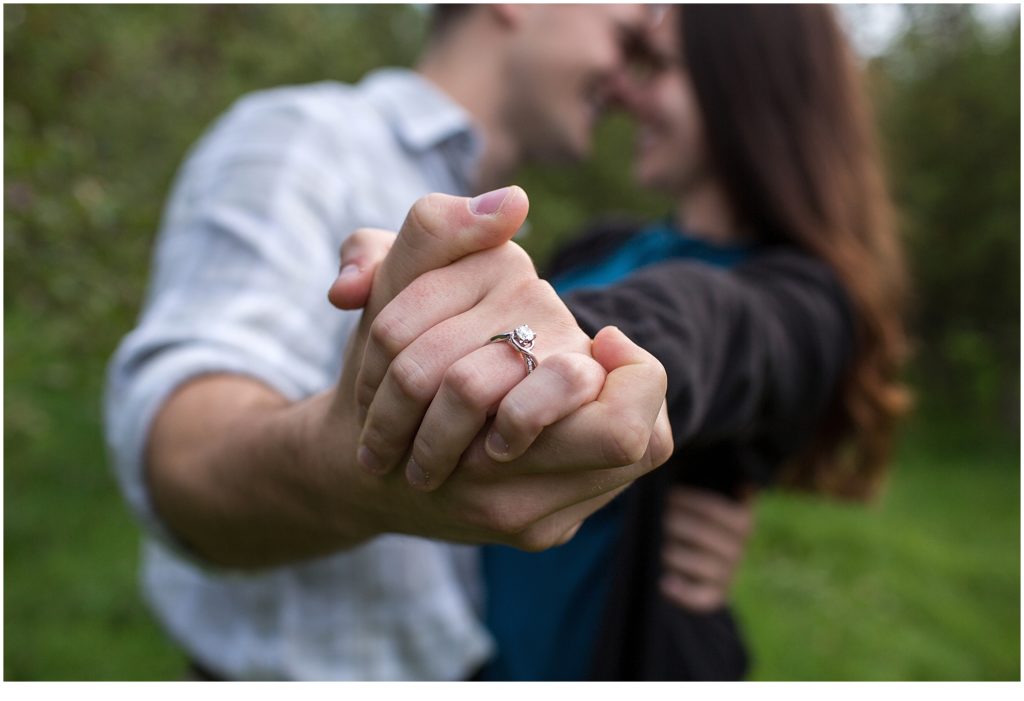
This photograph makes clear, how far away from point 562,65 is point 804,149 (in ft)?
1.87

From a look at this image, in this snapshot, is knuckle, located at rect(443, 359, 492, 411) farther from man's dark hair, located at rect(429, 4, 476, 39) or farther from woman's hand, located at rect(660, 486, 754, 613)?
man's dark hair, located at rect(429, 4, 476, 39)

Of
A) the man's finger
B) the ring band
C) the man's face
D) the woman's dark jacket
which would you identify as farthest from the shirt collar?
the ring band

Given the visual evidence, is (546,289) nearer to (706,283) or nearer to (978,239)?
(706,283)

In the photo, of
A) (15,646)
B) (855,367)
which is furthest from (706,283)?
(15,646)

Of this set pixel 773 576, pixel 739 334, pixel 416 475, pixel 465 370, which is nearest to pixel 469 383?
pixel 465 370

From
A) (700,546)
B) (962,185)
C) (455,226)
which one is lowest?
(962,185)

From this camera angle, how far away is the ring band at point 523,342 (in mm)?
Answer: 731

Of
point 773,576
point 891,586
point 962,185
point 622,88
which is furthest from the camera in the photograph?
point 962,185

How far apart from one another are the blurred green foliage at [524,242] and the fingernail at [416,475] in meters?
1.13

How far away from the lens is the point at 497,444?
73 cm

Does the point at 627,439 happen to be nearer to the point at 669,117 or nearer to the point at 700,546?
the point at 700,546

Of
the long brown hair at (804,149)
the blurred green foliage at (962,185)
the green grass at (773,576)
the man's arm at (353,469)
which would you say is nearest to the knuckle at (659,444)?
the man's arm at (353,469)

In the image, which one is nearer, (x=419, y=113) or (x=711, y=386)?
(x=711, y=386)

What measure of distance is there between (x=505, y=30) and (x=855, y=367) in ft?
3.49
